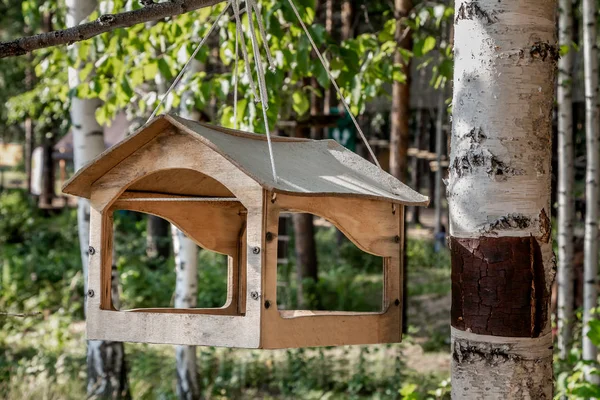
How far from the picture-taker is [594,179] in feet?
21.8

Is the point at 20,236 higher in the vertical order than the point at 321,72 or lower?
lower

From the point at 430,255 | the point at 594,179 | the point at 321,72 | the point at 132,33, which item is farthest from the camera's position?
the point at 430,255

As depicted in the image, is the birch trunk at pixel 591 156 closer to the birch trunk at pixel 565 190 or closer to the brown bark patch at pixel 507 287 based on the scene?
the birch trunk at pixel 565 190

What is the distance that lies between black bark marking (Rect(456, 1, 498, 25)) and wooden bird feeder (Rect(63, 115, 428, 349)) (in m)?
0.55

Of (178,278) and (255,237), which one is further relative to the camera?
(178,278)

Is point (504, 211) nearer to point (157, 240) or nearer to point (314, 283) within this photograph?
point (314, 283)

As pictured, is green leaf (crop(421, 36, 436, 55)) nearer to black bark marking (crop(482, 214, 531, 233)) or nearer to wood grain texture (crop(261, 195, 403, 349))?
wood grain texture (crop(261, 195, 403, 349))

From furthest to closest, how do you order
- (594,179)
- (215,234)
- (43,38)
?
(594,179)
(215,234)
(43,38)

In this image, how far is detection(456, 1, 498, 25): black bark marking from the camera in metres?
2.06

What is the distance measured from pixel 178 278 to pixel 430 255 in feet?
31.8

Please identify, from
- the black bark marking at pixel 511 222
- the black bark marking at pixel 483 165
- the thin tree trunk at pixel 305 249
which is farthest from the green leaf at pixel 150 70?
the thin tree trunk at pixel 305 249

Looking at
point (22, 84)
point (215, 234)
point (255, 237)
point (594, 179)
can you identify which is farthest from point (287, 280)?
point (22, 84)

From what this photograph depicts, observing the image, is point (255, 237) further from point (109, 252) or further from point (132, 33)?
point (132, 33)

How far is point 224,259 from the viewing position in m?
14.2
